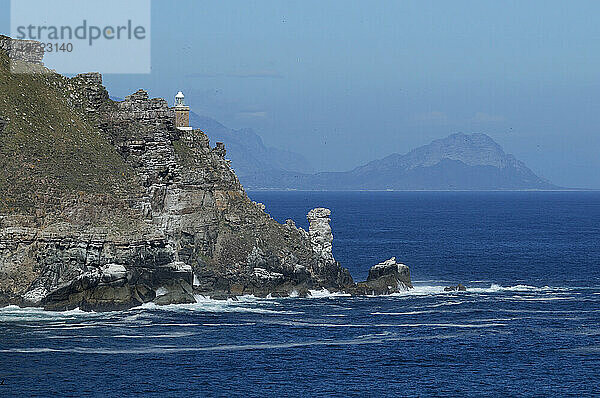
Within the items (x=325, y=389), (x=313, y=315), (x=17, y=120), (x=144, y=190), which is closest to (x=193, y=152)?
(x=144, y=190)

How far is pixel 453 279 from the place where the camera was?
5010 inches

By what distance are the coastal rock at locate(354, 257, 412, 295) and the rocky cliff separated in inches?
98.1

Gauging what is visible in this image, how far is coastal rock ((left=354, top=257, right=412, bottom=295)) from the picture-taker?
11300cm

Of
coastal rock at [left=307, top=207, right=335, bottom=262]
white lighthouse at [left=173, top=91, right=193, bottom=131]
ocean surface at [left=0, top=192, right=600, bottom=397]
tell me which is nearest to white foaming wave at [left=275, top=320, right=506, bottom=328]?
ocean surface at [left=0, top=192, right=600, bottom=397]

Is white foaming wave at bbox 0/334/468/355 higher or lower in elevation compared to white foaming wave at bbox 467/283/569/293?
lower

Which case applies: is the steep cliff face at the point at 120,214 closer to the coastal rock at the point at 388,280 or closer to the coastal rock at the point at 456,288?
the coastal rock at the point at 388,280

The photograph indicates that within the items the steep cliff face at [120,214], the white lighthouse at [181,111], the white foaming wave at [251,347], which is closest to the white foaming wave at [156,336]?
the white foaming wave at [251,347]

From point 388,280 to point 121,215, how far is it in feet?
99.9

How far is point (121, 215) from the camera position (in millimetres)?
103062

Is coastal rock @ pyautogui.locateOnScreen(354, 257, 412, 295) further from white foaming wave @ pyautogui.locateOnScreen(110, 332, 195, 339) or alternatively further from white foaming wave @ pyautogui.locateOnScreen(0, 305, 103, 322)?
white foaming wave @ pyautogui.locateOnScreen(0, 305, 103, 322)

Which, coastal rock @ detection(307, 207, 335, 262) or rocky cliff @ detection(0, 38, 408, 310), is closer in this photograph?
rocky cliff @ detection(0, 38, 408, 310)

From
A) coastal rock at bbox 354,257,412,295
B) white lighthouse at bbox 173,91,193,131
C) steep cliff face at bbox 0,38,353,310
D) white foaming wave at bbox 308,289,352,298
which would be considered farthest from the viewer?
white lighthouse at bbox 173,91,193,131

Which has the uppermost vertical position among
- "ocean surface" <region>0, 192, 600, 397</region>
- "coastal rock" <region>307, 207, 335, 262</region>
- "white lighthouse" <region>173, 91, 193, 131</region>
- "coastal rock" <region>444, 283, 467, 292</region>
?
"white lighthouse" <region>173, 91, 193, 131</region>

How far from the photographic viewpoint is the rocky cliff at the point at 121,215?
95.6m
